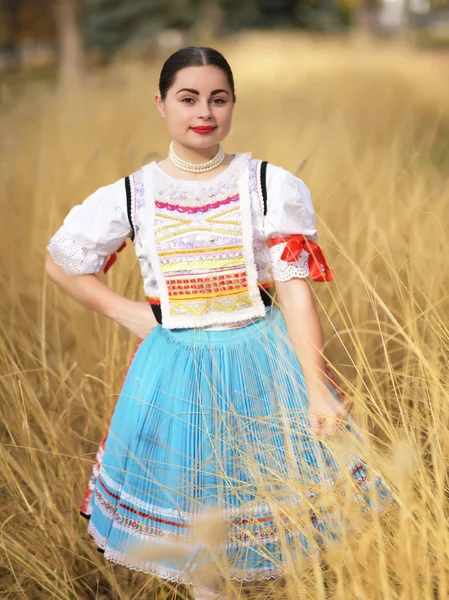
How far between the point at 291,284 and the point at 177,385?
0.31 meters

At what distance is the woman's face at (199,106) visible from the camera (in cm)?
143

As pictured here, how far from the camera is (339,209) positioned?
Result: 295 cm

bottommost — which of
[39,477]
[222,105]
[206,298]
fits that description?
[39,477]

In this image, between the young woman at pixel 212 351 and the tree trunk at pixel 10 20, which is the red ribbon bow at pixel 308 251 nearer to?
the young woman at pixel 212 351

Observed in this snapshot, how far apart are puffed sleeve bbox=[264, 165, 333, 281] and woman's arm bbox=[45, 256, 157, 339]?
0.31 meters

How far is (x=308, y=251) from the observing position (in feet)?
4.86

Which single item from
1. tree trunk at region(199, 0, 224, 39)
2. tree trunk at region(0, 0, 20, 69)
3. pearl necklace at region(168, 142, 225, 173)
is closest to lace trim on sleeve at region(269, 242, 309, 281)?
pearl necklace at region(168, 142, 225, 173)

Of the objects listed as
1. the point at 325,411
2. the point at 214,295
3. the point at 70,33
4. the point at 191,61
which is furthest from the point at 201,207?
the point at 70,33

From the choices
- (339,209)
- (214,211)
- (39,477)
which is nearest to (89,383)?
(39,477)

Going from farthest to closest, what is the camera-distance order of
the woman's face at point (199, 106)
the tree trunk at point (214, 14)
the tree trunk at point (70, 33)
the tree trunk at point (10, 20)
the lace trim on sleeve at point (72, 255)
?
the tree trunk at point (214, 14) → the tree trunk at point (10, 20) → the tree trunk at point (70, 33) → the lace trim on sleeve at point (72, 255) → the woman's face at point (199, 106)

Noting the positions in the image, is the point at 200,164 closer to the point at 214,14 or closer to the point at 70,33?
the point at 70,33

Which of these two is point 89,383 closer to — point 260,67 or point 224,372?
point 224,372

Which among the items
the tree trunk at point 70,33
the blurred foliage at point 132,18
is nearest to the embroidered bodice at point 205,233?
the tree trunk at point 70,33

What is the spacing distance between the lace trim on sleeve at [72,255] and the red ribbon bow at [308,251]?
1.25 feet
